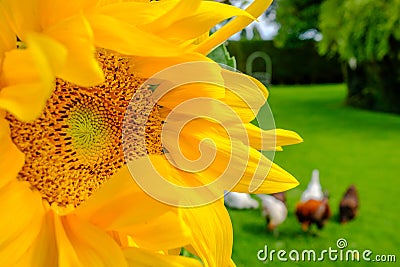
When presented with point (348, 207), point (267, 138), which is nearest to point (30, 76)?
point (267, 138)

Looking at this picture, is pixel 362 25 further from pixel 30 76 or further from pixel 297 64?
pixel 30 76

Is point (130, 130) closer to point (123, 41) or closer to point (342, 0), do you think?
point (123, 41)

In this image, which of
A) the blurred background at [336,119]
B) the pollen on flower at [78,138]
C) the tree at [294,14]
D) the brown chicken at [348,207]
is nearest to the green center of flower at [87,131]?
the pollen on flower at [78,138]

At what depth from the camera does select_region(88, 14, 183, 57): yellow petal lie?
23cm

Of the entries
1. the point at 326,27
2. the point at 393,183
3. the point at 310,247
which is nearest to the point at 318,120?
the point at 326,27

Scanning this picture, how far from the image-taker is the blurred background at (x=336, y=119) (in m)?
3.04

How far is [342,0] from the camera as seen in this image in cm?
689

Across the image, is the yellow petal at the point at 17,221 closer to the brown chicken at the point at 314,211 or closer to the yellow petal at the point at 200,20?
the yellow petal at the point at 200,20

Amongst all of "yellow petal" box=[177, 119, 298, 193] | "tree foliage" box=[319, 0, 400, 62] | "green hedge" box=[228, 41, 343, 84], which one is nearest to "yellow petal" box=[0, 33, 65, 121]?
"yellow petal" box=[177, 119, 298, 193]

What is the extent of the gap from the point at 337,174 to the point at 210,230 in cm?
441

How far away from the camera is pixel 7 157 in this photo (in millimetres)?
248

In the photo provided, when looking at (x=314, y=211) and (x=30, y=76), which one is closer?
(x=30, y=76)

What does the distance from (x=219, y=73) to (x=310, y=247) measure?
271cm

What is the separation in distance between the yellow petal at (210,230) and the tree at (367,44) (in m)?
6.10
